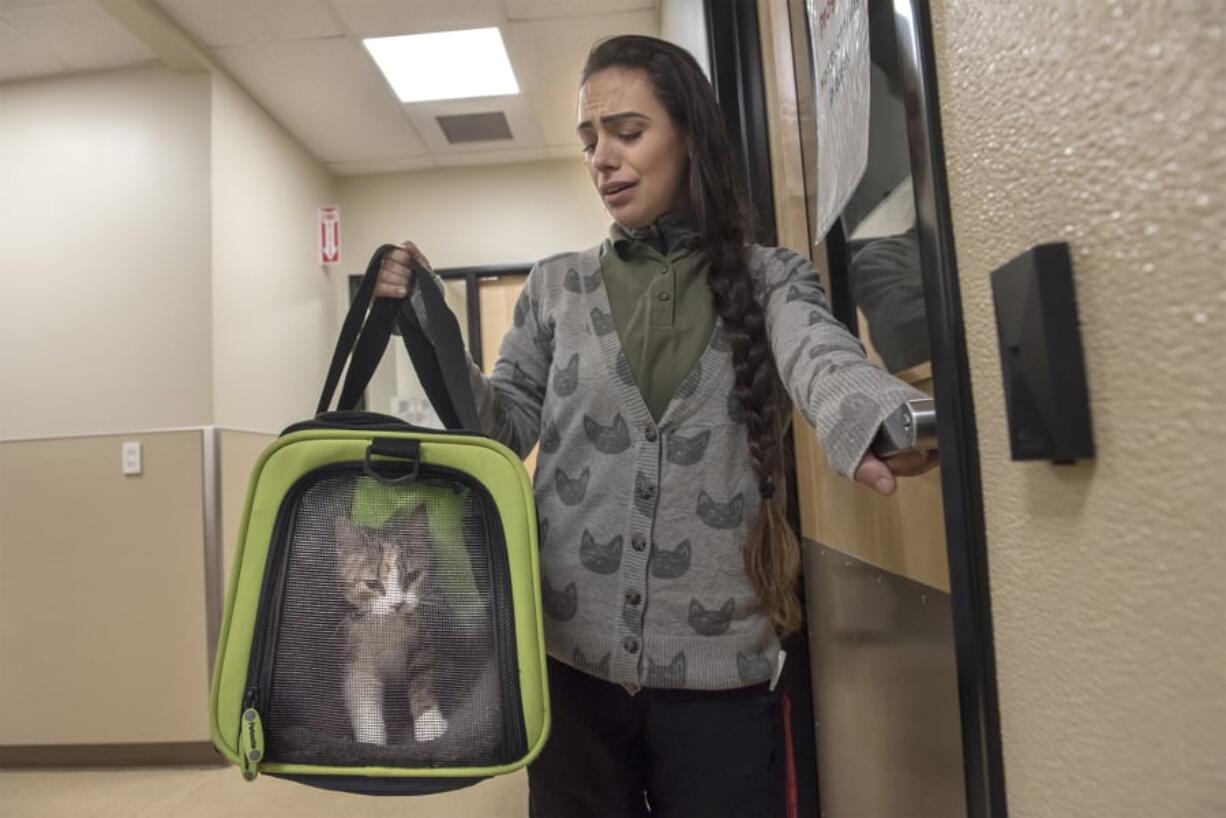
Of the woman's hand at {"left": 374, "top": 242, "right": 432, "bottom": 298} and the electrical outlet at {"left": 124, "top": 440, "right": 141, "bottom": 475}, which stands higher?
the woman's hand at {"left": 374, "top": 242, "right": 432, "bottom": 298}

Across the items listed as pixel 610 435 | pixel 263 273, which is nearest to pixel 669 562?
pixel 610 435

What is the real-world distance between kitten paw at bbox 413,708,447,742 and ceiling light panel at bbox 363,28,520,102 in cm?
259

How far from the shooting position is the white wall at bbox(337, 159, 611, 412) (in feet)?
12.1

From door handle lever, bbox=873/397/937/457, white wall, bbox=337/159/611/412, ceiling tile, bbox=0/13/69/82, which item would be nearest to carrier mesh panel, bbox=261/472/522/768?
door handle lever, bbox=873/397/937/457

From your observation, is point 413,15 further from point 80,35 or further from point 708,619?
point 708,619

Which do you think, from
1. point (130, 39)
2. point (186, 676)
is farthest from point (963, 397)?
point (130, 39)

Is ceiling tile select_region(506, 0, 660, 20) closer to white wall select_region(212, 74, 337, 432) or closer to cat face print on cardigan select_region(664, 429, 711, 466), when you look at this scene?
white wall select_region(212, 74, 337, 432)

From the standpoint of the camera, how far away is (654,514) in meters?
0.72

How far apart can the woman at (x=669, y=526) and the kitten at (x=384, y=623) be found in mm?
155

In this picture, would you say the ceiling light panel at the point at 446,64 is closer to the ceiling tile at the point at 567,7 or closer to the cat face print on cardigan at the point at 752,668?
the ceiling tile at the point at 567,7

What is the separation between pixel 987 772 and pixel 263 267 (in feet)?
10.3

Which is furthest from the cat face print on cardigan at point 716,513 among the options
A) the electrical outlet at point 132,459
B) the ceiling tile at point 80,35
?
the ceiling tile at point 80,35

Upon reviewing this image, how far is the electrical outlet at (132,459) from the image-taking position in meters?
2.48

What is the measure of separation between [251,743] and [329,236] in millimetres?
3272
